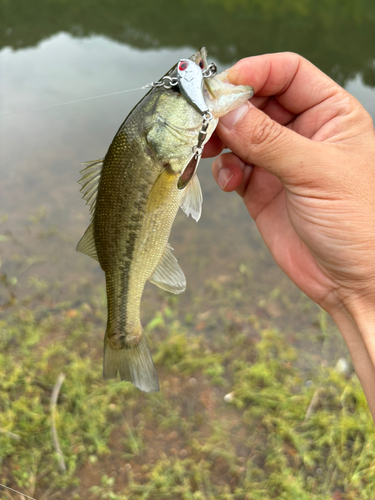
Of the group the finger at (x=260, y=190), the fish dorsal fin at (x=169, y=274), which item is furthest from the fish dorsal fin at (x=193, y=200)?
the finger at (x=260, y=190)

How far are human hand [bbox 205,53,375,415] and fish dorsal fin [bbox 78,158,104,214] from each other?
0.74m

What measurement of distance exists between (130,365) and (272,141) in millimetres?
Result: 1560

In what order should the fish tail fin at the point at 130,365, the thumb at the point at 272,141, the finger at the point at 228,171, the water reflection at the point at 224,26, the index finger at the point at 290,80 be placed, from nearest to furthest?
the thumb at the point at 272,141, the fish tail fin at the point at 130,365, the index finger at the point at 290,80, the finger at the point at 228,171, the water reflection at the point at 224,26

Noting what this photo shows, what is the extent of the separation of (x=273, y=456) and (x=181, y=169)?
2.55 m

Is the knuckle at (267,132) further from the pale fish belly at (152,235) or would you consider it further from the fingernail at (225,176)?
the fingernail at (225,176)

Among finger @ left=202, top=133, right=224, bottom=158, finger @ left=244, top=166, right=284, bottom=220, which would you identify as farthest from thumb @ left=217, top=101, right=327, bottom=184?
finger @ left=244, top=166, right=284, bottom=220

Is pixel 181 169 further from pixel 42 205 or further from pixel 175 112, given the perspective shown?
pixel 42 205

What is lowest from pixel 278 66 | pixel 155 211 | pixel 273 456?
pixel 273 456

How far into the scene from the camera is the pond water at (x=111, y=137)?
4.10 m

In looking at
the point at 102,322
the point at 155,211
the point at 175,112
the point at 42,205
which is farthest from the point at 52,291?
the point at 175,112

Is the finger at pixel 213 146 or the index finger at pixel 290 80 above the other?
the index finger at pixel 290 80

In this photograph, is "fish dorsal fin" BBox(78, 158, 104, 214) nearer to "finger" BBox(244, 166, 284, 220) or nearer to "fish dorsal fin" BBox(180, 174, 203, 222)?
"fish dorsal fin" BBox(180, 174, 203, 222)

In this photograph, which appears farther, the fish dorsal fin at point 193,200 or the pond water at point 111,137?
the pond water at point 111,137

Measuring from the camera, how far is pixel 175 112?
1758mm
